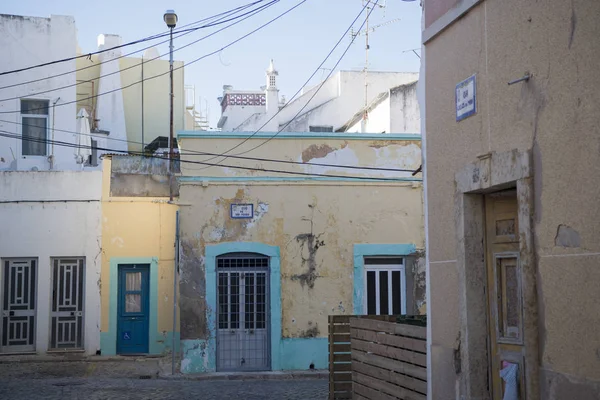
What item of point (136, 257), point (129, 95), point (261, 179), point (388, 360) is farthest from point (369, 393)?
point (129, 95)

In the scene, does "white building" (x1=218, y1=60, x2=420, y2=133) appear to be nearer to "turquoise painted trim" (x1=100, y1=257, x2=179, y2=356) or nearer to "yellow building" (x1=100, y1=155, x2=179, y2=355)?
"yellow building" (x1=100, y1=155, x2=179, y2=355)

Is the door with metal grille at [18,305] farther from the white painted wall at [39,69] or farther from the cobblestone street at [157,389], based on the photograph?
the white painted wall at [39,69]

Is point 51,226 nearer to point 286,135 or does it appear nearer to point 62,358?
point 62,358

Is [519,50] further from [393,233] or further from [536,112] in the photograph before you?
[393,233]

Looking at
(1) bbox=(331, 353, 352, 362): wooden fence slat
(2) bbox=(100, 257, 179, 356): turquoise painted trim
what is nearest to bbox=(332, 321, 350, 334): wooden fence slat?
(1) bbox=(331, 353, 352, 362): wooden fence slat

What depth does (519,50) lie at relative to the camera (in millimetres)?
6211

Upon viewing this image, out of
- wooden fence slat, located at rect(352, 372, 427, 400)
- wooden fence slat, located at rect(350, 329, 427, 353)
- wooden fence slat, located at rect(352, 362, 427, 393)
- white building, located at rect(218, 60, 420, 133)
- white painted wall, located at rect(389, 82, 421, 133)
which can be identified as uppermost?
white building, located at rect(218, 60, 420, 133)

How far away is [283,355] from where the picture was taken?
17.0 m

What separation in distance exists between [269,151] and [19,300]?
7257 mm

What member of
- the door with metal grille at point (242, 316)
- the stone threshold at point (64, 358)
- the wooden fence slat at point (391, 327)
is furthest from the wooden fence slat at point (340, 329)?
the stone threshold at point (64, 358)

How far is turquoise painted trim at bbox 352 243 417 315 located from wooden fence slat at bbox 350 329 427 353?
6723 mm

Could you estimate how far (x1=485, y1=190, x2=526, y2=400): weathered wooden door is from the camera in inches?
256

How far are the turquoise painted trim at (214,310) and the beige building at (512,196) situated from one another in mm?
9403

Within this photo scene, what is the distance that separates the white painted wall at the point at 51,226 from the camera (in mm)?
18920
